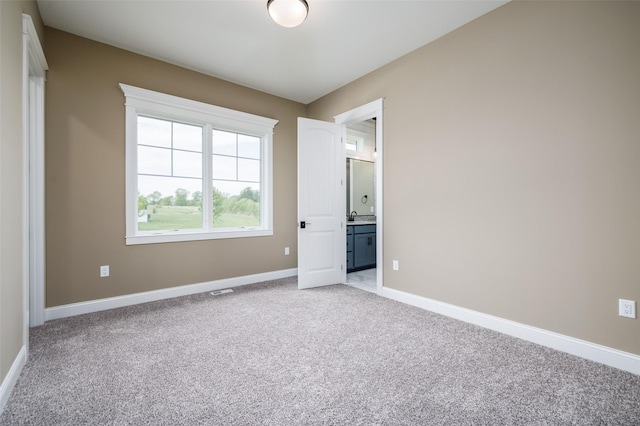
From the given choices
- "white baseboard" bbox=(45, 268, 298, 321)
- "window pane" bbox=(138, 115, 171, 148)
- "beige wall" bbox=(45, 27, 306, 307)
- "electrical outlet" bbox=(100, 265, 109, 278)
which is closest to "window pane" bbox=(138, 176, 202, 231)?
"beige wall" bbox=(45, 27, 306, 307)

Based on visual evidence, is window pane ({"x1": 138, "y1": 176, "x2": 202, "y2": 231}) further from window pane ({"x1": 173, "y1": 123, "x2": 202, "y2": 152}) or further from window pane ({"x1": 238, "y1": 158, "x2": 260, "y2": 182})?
window pane ({"x1": 238, "y1": 158, "x2": 260, "y2": 182})

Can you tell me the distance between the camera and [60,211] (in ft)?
9.11

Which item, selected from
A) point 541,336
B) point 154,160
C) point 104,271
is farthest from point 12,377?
point 541,336

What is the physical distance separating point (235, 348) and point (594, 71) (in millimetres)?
3342

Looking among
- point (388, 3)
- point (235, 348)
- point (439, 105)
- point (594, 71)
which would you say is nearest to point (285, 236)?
point (235, 348)

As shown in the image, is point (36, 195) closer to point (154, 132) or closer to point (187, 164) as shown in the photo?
point (154, 132)

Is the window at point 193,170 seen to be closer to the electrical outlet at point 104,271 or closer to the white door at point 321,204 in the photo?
the electrical outlet at point 104,271

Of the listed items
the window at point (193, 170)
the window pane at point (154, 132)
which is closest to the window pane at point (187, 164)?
the window at point (193, 170)

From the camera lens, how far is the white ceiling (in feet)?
8.10

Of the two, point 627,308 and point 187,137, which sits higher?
point 187,137

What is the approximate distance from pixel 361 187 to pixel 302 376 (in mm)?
4179

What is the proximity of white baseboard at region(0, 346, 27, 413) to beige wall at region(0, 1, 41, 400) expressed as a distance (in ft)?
0.10

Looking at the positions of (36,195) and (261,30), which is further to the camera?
(261,30)

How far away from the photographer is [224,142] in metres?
3.95
